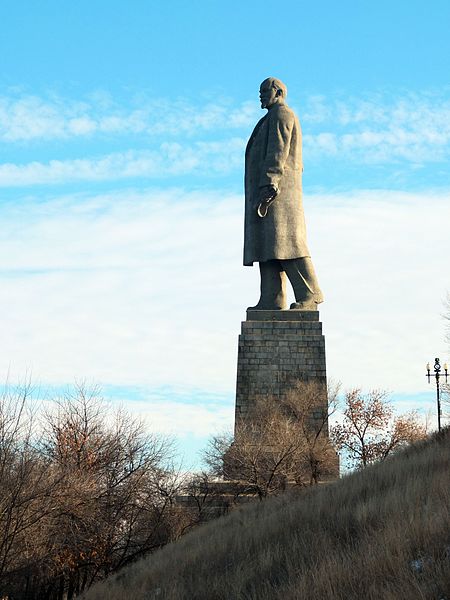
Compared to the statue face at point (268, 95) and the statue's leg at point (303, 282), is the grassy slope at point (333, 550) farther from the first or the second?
the statue face at point (268, 95)

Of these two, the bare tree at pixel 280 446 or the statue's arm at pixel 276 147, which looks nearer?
the bare tree at pixel 280 446

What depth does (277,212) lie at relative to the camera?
23.4m

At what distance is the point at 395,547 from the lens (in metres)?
7.20

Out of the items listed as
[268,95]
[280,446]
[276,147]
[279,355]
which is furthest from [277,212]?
[280,446]

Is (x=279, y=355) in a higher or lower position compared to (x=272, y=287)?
lower

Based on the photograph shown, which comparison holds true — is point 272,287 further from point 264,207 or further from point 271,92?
point 271,92

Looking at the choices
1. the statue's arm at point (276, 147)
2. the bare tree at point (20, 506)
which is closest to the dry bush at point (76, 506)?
the bare tree at point (20, 506)

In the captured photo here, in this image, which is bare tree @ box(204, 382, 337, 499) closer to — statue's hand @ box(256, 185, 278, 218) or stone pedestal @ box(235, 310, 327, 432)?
stone pedestal @ box(235, 310, 327, 432)

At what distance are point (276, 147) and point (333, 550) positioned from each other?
1656 centimetres

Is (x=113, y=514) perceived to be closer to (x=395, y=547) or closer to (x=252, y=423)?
(x=252, y=423)

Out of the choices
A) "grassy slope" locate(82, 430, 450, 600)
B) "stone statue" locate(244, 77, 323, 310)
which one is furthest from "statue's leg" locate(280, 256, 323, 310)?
"grassy slope" locate(82, 430, 450, 600)

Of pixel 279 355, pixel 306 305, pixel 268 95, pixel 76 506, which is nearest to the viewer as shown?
pixel 76 506

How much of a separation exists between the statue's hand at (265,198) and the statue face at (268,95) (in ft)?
8.95

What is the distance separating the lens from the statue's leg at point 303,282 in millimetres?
23109
